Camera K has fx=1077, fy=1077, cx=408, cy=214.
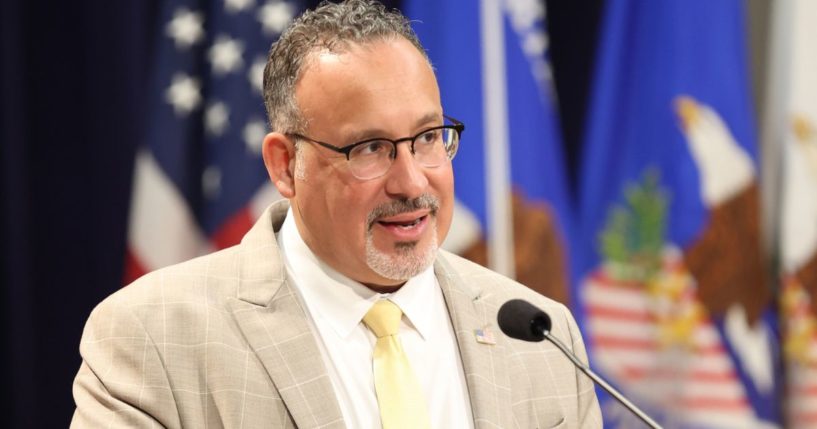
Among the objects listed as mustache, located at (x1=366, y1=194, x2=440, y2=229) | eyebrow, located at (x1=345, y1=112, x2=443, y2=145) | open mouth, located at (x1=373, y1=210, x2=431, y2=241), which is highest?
eyebrow, located at (x1=345, y1=112, x2=443, y2=145)

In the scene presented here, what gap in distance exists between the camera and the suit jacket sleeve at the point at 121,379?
6.50 ft

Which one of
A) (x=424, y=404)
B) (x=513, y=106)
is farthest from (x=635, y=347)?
(x=424, y=404)

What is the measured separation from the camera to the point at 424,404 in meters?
2.17

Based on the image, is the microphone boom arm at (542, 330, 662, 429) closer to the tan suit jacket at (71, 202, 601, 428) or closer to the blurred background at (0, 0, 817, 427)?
the tan suit jacket at (71, 202, 601, 428)

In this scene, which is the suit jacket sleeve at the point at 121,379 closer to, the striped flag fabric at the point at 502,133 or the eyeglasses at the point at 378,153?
the eyeglasses at the point at 378,153

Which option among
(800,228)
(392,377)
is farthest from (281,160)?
(800,228)

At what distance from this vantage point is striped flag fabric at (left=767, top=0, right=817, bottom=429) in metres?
4.63

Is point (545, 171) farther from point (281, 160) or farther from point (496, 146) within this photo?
point (281, 160)

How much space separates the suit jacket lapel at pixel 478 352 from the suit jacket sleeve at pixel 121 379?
625mm

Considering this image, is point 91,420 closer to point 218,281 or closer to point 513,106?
point 218,281

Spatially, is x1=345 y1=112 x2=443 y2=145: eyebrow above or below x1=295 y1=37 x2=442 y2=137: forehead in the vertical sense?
below

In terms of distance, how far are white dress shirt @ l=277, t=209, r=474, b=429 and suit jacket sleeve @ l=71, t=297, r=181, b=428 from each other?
1.13ft

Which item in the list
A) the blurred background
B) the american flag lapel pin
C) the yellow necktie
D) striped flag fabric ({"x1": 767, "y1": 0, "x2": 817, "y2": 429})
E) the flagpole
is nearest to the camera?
the yellow necktie

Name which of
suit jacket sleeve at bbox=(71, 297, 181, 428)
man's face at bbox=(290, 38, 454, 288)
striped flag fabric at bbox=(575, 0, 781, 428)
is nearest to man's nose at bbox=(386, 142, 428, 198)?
man's face at bbox=(290, 38, 454, 288)
